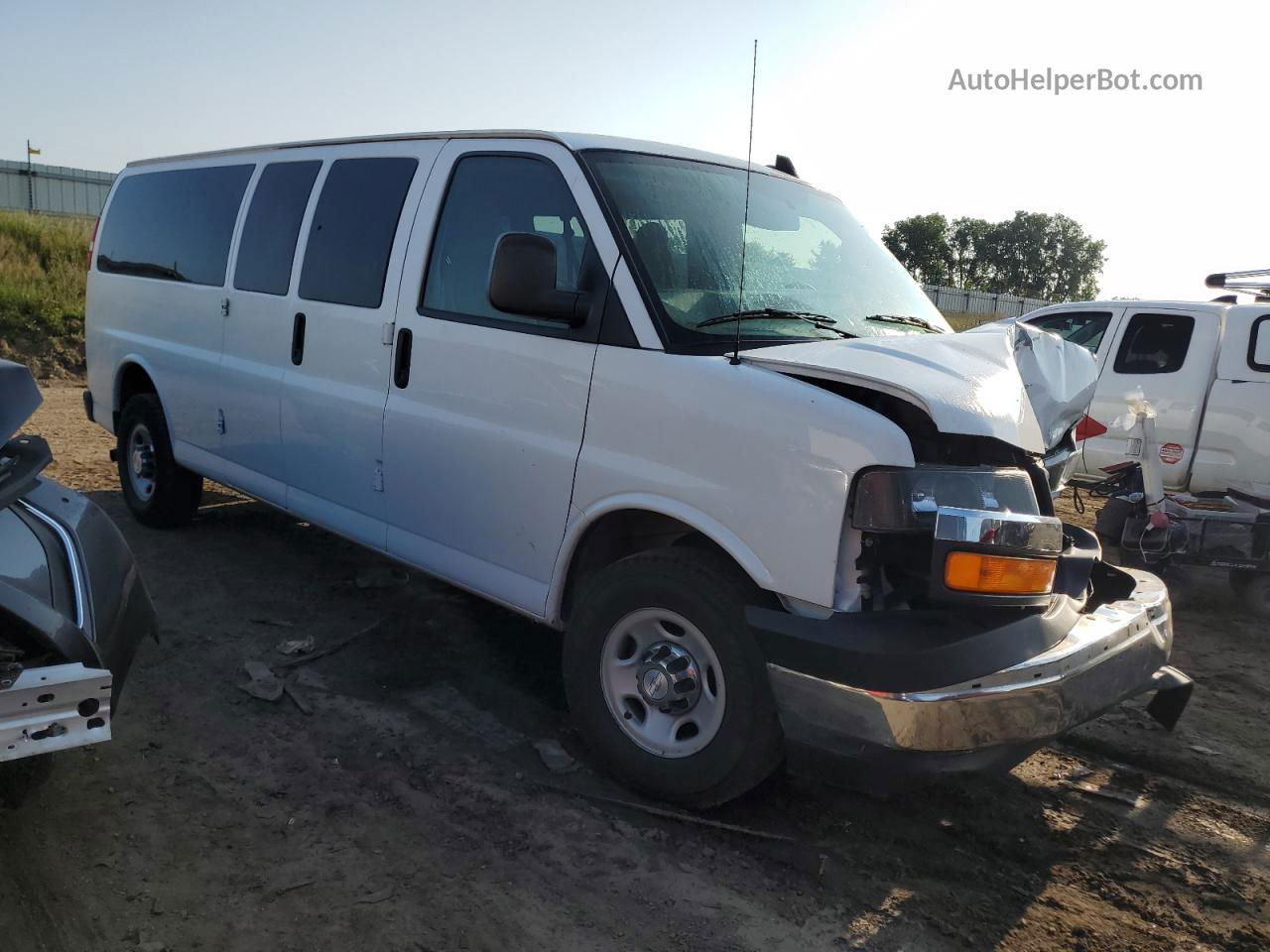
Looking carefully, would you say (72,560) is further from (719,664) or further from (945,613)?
(945,613)

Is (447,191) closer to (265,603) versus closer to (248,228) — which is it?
(248,228)

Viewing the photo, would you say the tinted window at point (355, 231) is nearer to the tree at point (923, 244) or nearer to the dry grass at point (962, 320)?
the dry grass at point (962, 320)

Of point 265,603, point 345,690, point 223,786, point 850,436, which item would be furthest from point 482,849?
point 265,603

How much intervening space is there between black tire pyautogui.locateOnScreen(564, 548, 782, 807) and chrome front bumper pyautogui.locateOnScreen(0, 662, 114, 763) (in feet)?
4.85

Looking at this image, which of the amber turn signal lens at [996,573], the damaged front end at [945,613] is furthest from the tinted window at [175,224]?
the amber turn signal lens at [996,573]

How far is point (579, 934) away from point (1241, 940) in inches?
76.6

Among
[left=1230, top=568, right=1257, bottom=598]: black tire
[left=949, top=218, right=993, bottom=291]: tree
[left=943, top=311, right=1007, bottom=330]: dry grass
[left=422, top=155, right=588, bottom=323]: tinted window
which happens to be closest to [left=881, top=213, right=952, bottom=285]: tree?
[left=949, top=218, right=993, bottom=291]: tree

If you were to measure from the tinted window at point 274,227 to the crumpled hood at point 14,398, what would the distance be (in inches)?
76.2

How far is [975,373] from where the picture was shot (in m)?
3.13

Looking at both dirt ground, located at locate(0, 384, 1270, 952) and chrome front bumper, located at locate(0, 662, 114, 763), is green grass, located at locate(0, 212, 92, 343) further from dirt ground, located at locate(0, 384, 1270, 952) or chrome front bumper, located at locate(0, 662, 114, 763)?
chrome front bumper, located at locate(0, 662, 114, 763)

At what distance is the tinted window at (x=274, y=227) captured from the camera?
498cm

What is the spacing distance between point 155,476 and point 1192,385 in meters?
7.84

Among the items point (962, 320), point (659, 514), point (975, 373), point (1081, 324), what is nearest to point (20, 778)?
point (659, 514)

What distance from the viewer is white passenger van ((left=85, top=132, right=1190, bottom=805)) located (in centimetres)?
280
